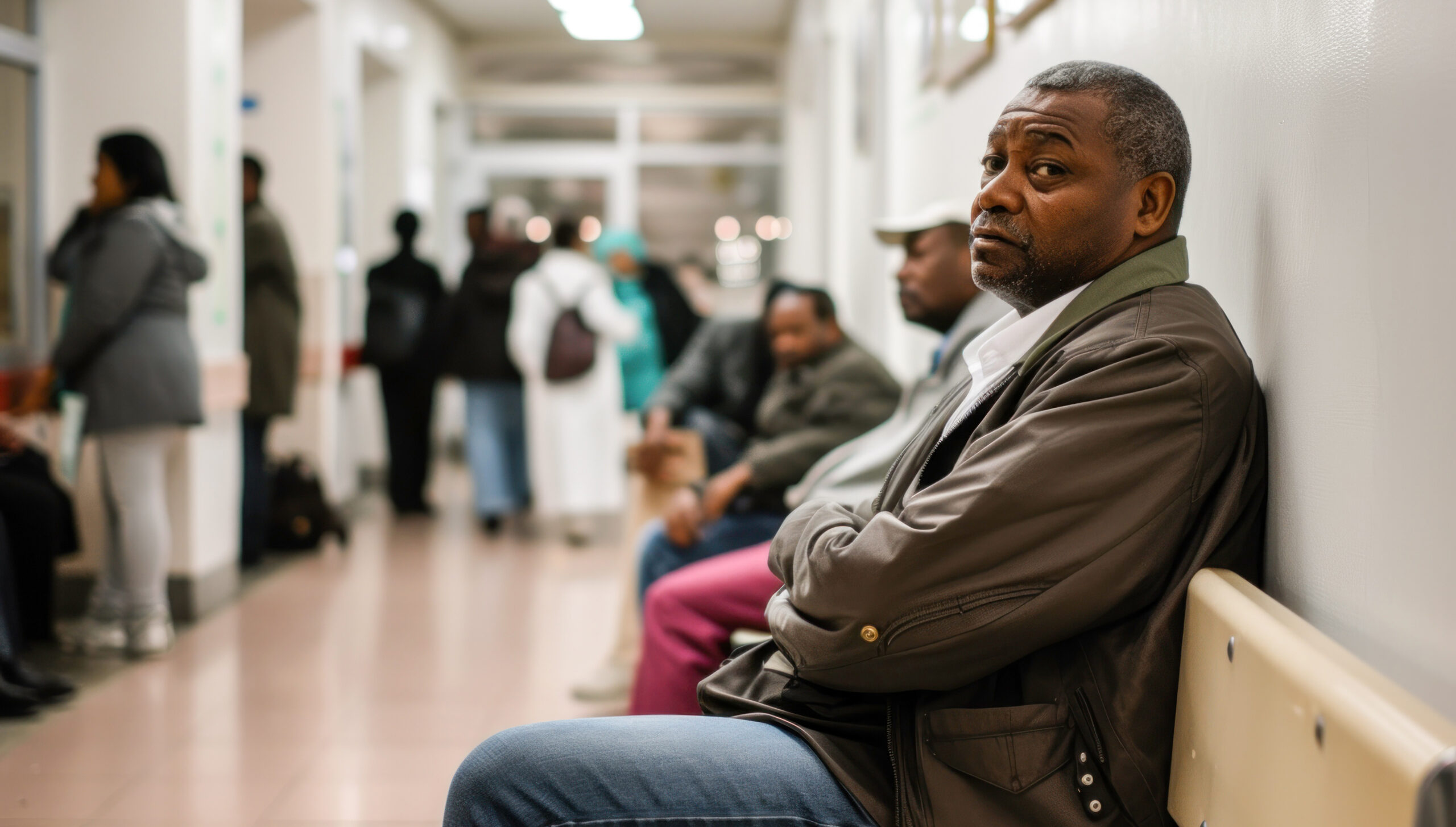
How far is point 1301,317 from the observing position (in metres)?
1.21

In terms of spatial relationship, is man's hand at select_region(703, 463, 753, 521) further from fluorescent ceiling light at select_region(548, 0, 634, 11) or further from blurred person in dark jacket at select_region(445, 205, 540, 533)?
fluorescent ceiling light at select_region(548, 0, 634, 11)

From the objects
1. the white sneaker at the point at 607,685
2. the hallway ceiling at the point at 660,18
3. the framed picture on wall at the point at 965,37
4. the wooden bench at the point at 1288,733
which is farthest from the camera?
the hallway ceiling at the point at 660,18

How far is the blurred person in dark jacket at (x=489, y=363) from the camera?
6223mm

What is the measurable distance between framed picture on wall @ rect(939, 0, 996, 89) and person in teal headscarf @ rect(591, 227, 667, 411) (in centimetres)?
322

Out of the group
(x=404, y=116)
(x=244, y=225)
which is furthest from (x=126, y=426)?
(x=404, y=116)

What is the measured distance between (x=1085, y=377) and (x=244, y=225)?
4.69 meters

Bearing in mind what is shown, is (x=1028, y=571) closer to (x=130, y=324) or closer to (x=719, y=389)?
(x=719, y=389)

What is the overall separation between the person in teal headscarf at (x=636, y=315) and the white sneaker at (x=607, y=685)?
3.17 m

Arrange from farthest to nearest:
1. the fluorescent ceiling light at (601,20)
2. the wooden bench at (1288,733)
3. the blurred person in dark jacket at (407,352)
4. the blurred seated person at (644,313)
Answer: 1. the fluorescent ceiling light at (601,20)
2. the blurred seated person at (644,313)
3. the blurred person in dark jacket at (407,352)
4. the wooden bench at (1288,733)

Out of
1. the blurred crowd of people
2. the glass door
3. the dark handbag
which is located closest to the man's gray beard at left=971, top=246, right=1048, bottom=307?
the blurred crowd of people

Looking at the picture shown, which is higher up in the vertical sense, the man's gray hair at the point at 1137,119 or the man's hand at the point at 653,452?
the man's gray hair at the point at 1137,119

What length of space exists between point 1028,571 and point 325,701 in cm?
267

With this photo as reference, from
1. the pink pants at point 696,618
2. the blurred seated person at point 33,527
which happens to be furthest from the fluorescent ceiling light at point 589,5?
the pink pants at point 696,618

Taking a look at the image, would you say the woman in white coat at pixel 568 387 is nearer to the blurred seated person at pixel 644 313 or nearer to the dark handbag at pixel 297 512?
the blurred seated person at pixel 644 313
